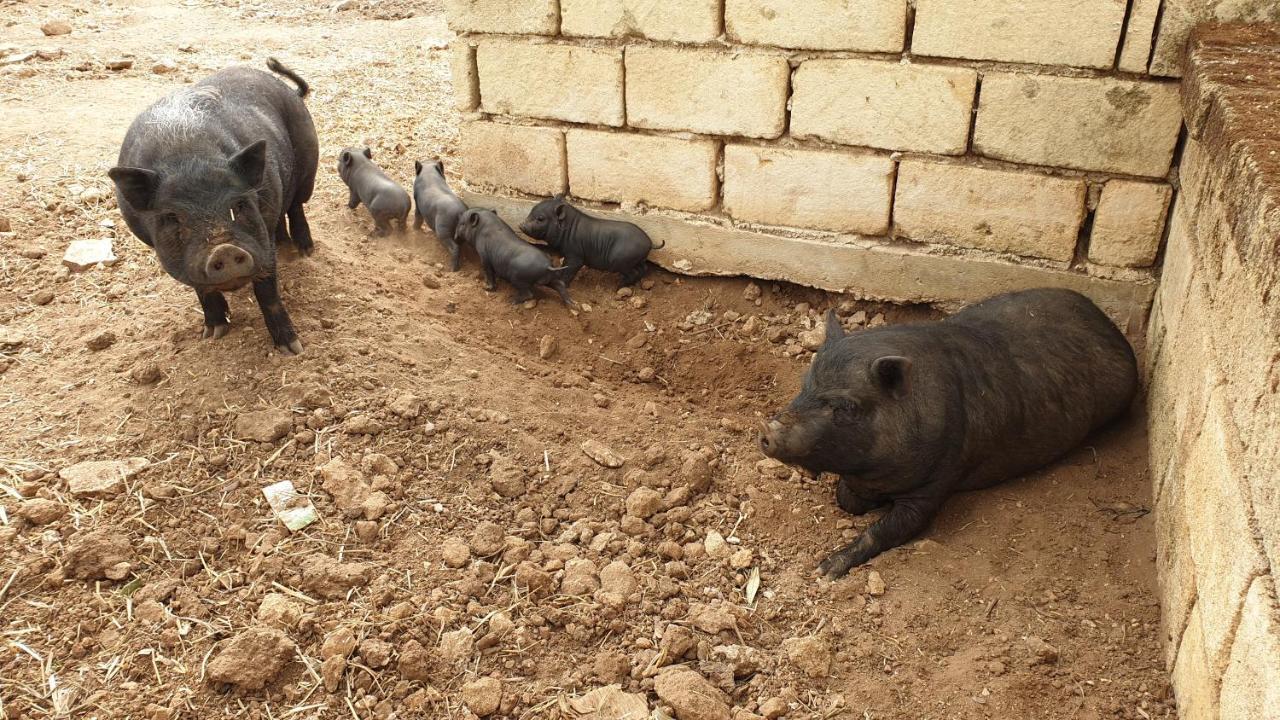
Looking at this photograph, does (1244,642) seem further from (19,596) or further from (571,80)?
(571,80)

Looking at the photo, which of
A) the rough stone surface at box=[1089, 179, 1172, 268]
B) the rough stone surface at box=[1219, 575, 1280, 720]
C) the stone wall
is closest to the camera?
the rough stone surface at box=[1219, 575, 1280, 720]

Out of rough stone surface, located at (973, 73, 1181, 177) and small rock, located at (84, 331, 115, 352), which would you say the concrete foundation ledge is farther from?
small rock, located at (84, 331, 115, 352)

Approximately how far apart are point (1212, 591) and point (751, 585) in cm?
148

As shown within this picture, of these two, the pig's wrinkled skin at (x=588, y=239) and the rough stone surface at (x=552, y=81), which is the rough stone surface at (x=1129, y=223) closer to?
the pig's wrinkled skin at (x=588, y=239)

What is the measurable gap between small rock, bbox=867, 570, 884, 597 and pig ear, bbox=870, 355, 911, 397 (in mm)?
677

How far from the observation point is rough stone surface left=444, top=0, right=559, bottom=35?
16.1 feet

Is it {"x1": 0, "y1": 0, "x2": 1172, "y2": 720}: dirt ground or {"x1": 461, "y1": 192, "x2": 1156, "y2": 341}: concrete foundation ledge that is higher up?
{"x1": 461, "y1": 192, "x2": 1156, "y2": 341}: concrete foundation ledge

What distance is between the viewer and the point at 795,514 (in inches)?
148

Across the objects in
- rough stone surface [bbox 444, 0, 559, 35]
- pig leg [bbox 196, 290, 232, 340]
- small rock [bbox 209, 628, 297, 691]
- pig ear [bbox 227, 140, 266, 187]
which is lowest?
small rock [bbox 209, 628, 297, 691]

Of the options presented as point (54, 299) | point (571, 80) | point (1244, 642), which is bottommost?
point (54, 299)

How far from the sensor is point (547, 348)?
4895mm

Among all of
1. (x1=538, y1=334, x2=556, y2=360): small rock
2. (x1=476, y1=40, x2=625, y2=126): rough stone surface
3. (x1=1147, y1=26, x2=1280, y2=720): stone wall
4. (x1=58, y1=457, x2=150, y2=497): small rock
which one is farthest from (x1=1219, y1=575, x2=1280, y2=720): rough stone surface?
(x1=476, y1=40, x2=625, y2=126): rough stone surface

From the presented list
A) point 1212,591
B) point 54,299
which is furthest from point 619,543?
point 54,299

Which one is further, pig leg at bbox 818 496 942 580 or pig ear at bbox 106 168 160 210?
pig ear at bbox 106 168 160 210
